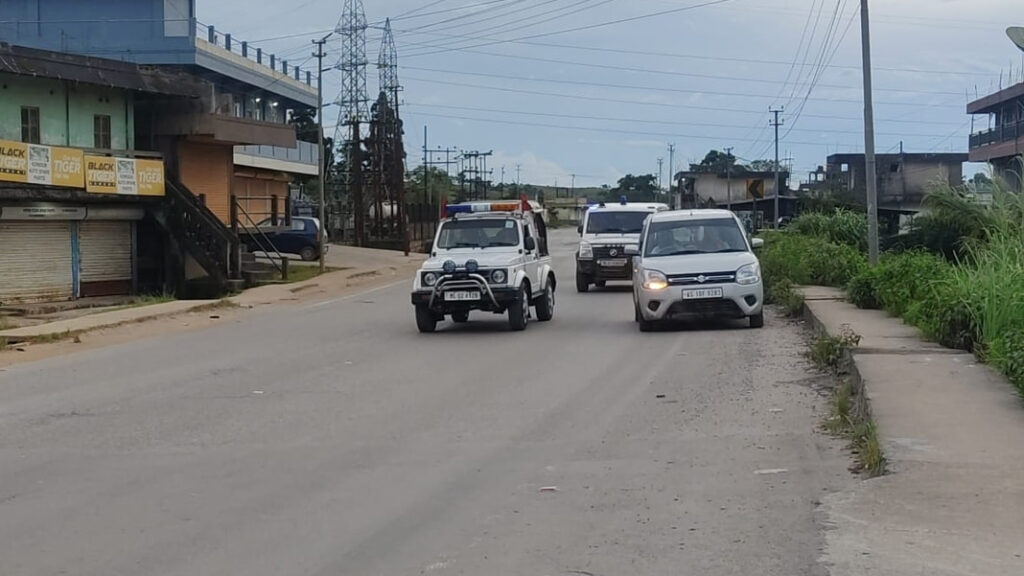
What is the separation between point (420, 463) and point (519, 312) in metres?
9.73

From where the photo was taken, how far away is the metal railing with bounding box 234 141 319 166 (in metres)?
53.2

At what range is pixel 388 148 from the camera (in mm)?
65812

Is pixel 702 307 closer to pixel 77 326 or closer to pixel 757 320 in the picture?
pixel 757 320

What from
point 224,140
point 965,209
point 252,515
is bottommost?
point 252,515

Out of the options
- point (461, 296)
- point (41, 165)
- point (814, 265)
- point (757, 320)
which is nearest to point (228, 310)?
point (41, 165)

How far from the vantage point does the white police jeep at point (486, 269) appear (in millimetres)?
18422

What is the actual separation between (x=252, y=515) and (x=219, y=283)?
26.8 m

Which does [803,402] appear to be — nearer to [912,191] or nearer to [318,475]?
[318,475]

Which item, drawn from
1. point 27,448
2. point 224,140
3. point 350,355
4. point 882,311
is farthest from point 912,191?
point 27,448

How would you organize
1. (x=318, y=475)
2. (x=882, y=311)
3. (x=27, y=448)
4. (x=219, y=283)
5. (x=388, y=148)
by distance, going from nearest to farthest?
(x=318, y=475) → (x=27, y=448) → (x=882, y=311) → (x=219, y=283) → (x=388, y=148)

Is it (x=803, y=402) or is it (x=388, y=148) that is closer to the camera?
(x=803, y=402)

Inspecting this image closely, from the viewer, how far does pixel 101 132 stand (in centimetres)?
3341

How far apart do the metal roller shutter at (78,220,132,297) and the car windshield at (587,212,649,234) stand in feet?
43.4

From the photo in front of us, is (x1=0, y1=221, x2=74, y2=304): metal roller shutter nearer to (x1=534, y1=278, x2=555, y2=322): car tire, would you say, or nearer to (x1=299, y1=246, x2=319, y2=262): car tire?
(x1=534, y1=278, x2=555, y2=322): car tire
